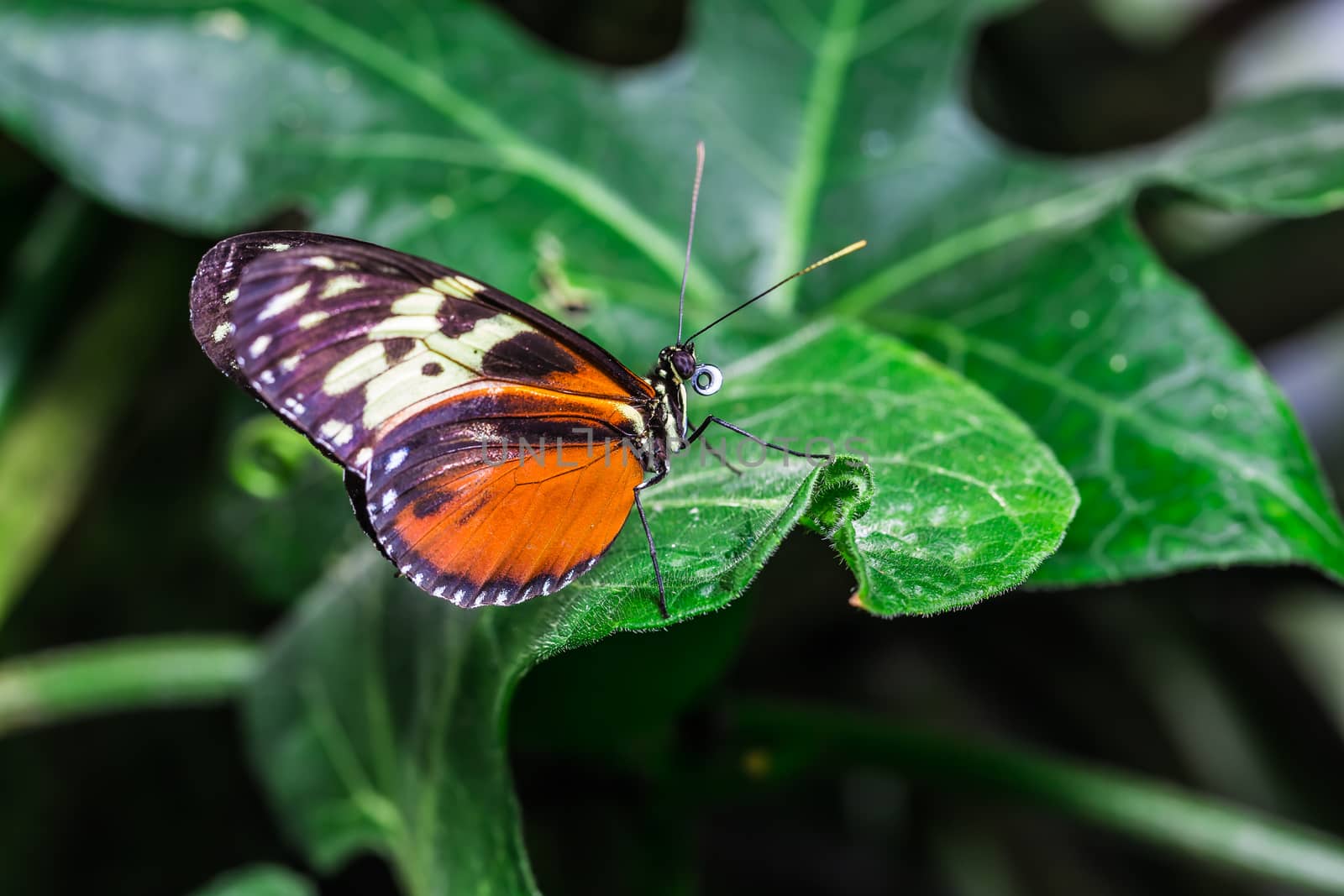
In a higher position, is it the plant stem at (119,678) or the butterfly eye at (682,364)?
the butterfly eye at (682,364)

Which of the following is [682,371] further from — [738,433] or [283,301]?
[283,301]

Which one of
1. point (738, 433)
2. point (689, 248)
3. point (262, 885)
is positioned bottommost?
point (262, 885)

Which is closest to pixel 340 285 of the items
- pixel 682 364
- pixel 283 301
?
pixel 283 301

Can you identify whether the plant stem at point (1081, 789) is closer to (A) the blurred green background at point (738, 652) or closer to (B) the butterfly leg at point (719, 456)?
(A) the blurred green background at point (738, 652)

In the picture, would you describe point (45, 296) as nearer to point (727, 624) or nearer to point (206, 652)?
point (206, 652)

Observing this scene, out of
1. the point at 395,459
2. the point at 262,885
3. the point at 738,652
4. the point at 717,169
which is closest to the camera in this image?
the point at 395,459

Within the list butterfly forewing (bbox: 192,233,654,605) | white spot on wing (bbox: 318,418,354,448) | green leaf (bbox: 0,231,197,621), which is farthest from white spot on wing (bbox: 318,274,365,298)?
green leaf (bbox: 0,231,197,621)

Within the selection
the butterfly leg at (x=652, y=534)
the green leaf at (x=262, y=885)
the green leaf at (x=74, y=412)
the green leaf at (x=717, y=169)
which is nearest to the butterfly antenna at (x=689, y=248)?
the green leaf at (x=717, y=169)
